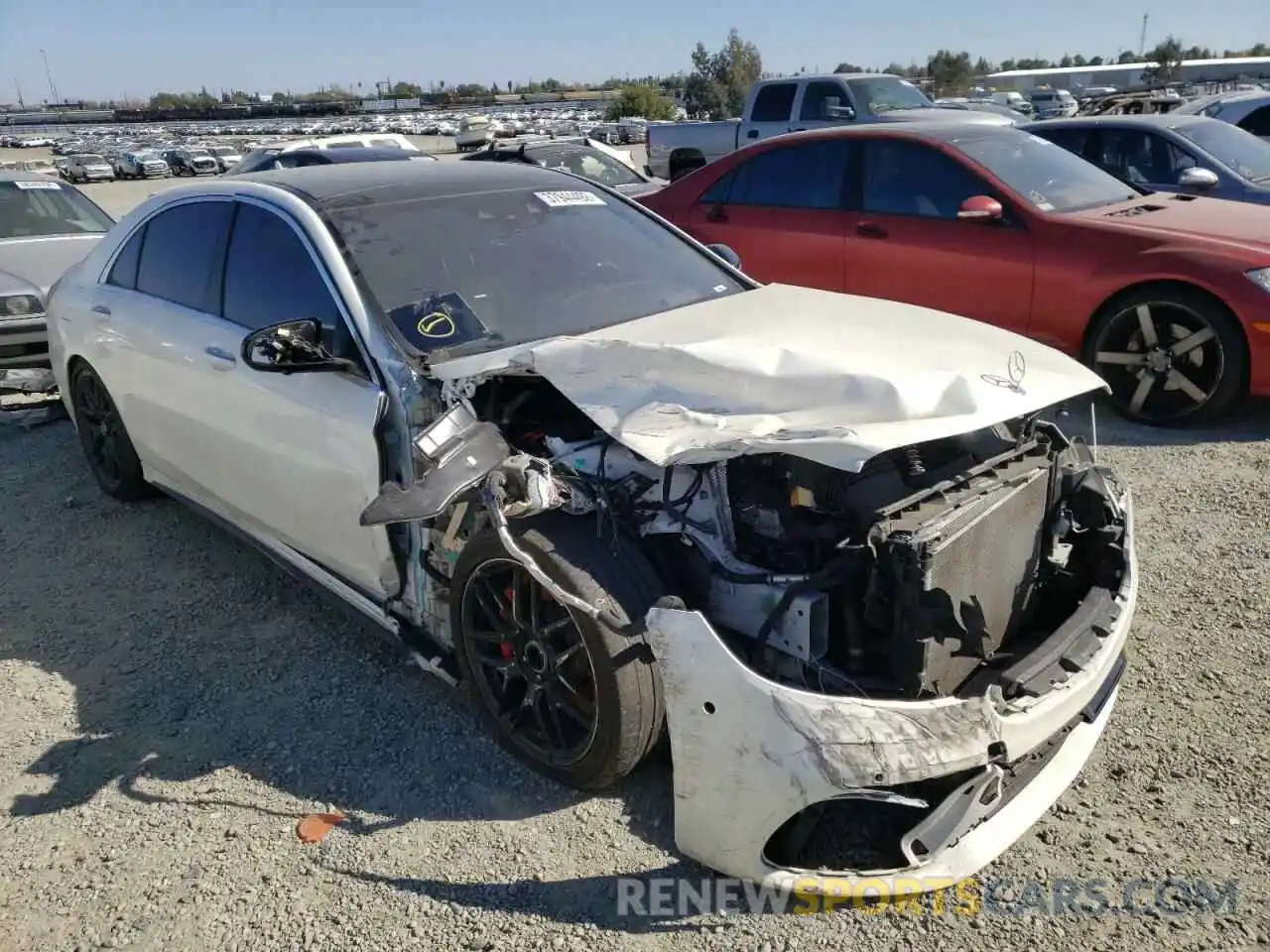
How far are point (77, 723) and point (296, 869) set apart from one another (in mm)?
1241

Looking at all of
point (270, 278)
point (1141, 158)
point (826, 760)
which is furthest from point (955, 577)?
point (1141, 158)

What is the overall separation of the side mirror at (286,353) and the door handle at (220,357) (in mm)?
611

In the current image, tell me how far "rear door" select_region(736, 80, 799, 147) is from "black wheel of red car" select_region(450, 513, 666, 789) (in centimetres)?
1196

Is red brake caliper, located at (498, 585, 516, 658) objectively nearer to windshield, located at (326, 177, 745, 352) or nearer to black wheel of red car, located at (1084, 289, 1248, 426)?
windshield, located at (326, 177, 745, 352)

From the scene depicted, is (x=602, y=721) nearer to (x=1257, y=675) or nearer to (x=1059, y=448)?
(x=1059, y=448)

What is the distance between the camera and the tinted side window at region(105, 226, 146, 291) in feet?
14.9

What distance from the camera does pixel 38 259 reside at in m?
7.97

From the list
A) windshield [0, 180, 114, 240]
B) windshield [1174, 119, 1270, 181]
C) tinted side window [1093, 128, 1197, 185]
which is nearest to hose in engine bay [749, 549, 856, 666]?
tinted side window [1093, 128, 1197, 185]

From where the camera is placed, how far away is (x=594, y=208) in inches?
163

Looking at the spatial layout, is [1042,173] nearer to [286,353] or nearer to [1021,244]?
[1021,244]

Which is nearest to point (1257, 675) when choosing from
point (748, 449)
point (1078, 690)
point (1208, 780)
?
point (1208, 780)

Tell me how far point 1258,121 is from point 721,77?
1913 inches

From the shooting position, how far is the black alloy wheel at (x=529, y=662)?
280cm

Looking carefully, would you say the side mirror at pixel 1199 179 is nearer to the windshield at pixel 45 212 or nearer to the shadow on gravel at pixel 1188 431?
the shadow on gravel at pixel 1188 431
